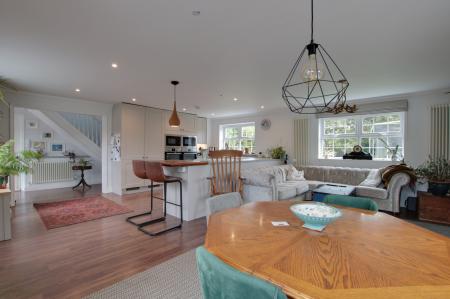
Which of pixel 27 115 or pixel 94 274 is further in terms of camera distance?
pixel 27 115

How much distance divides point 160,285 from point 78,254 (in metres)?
1.21

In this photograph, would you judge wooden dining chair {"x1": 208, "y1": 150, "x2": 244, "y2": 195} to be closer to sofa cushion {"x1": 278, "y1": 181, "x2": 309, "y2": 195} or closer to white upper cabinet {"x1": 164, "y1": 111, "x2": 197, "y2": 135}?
sofa cushion {"x1": 278, "y1": 181, "x2": 309, "y2": 195}

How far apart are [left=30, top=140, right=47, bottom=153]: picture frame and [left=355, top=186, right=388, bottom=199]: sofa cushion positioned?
798cm

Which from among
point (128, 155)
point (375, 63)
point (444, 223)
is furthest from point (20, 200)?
point (444, 223)

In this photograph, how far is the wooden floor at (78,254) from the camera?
1.96 metres

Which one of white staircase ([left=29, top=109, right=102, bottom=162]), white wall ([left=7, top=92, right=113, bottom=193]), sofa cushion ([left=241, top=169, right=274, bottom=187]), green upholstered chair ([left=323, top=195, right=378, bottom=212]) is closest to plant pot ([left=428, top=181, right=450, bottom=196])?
sofa cushion ([left=241, top=169, right=274, bottom=187])

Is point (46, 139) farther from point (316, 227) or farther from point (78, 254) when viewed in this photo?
point (316, 227)

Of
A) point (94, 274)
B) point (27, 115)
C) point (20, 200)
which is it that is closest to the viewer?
point (94, 274)

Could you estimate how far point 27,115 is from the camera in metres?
6.05

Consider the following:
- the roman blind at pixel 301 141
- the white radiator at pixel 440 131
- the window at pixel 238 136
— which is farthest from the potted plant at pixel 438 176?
the window at pixel 238 136

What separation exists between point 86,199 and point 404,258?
224 inches

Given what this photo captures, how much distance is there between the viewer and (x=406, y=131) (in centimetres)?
460

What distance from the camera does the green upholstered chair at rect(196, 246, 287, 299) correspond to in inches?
25.3

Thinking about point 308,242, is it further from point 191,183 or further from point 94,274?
point 191,183
